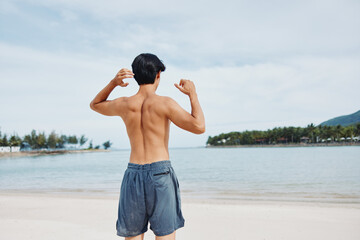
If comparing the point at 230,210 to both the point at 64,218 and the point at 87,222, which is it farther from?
the point at 64,218

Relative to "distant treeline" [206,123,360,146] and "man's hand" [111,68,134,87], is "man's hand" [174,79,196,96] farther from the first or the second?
"distant treeline" [206,123,360,146]

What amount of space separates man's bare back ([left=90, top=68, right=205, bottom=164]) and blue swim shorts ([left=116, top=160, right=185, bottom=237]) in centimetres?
9

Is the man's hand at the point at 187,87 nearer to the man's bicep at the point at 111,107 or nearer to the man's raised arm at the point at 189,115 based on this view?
the man's raised arm at the point at 189,115

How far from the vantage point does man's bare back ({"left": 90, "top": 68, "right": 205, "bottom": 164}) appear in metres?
2.00

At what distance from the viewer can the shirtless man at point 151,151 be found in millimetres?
1976

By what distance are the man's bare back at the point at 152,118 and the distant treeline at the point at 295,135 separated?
139 m

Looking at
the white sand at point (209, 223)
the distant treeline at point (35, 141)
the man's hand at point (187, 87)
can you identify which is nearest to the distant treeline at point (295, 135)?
the distant treeline at point (35, 141)

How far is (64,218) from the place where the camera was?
6.13 metres

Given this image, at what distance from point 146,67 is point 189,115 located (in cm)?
47

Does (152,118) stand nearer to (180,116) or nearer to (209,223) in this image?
(180,116)

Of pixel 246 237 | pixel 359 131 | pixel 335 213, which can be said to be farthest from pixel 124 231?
pixel 359 131

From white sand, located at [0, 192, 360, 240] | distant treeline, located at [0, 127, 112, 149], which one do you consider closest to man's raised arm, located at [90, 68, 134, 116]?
white sand, located at [0, 192, 360, 240]

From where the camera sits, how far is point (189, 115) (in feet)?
6.50

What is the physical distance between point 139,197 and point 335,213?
18.9ft
